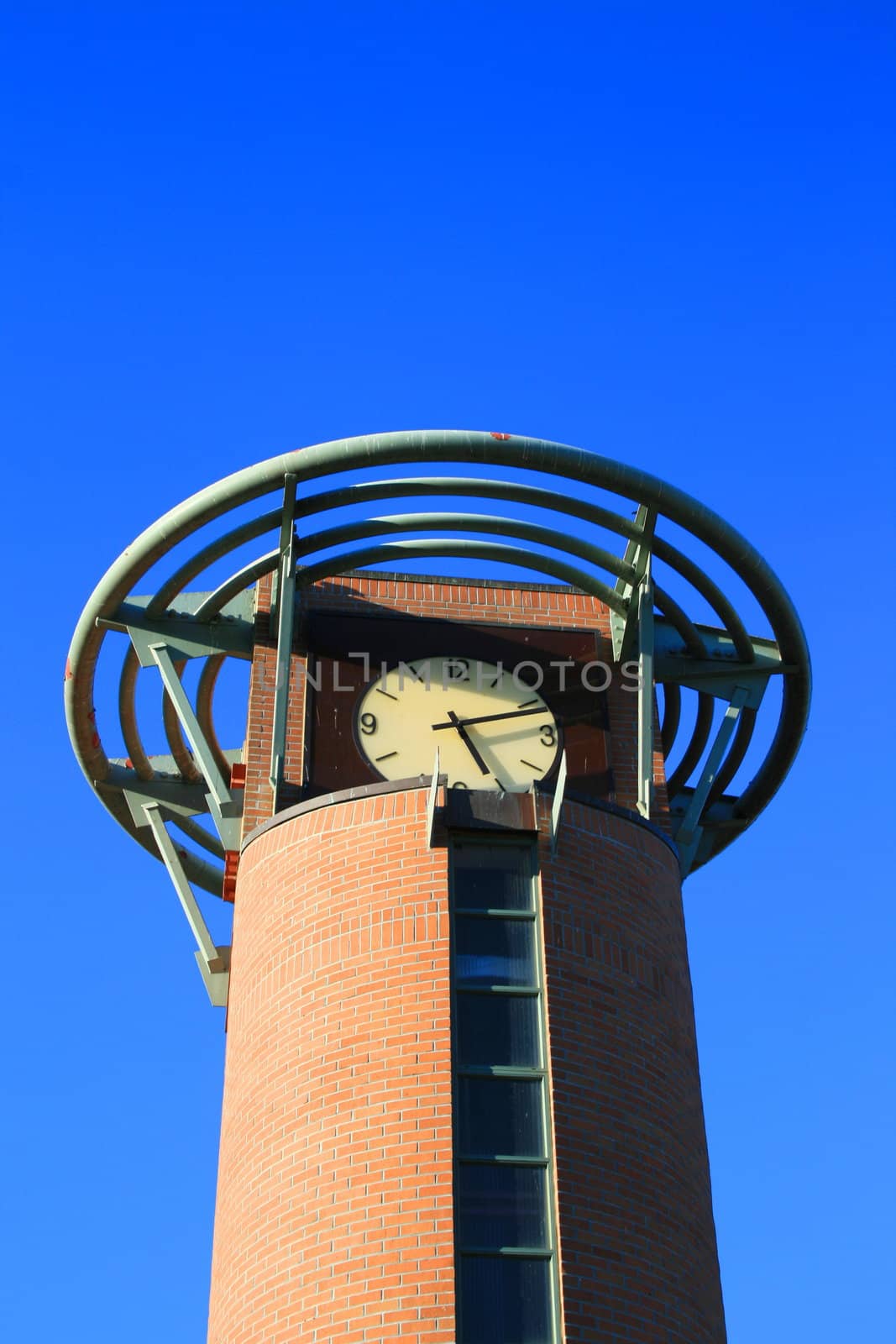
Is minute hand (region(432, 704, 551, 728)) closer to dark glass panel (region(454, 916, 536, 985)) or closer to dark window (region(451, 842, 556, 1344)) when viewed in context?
dark window (region(451, 842, 556, 1344))

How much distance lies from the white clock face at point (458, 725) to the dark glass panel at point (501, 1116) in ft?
13.4

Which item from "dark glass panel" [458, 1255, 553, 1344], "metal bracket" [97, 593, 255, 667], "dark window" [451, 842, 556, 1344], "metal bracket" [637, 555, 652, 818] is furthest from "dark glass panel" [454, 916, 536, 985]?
"metal bracket" [97, 593, 255, 667]

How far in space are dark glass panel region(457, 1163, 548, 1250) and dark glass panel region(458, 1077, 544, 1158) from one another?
18 centimetres

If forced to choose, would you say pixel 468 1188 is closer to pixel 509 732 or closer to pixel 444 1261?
pixel 444 1261

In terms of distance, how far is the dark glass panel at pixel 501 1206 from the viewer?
1456 cm

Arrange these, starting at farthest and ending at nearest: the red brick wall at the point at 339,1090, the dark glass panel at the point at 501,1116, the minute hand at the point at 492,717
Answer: the minute hand at the point at 492,717 → the dark glass panel at the point at 501,1116 → the red brick wall at the point at 339,1090

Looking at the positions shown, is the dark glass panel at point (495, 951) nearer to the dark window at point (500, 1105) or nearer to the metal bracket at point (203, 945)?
the dark window at point (500, 1105)

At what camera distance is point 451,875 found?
54.1 feet

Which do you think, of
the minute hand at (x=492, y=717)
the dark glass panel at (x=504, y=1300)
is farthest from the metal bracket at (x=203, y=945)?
the dark glass panel at (x=504, y=1300)

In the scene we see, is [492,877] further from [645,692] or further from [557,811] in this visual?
[645,692]

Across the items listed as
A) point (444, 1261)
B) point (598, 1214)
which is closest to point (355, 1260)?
point (444, 1261)

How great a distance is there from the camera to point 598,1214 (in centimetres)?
1480

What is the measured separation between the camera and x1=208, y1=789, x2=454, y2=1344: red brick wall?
46.6 ft

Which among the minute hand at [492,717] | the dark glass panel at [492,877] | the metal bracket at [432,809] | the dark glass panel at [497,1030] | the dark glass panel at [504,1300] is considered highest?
the minute hand at [492,717]
